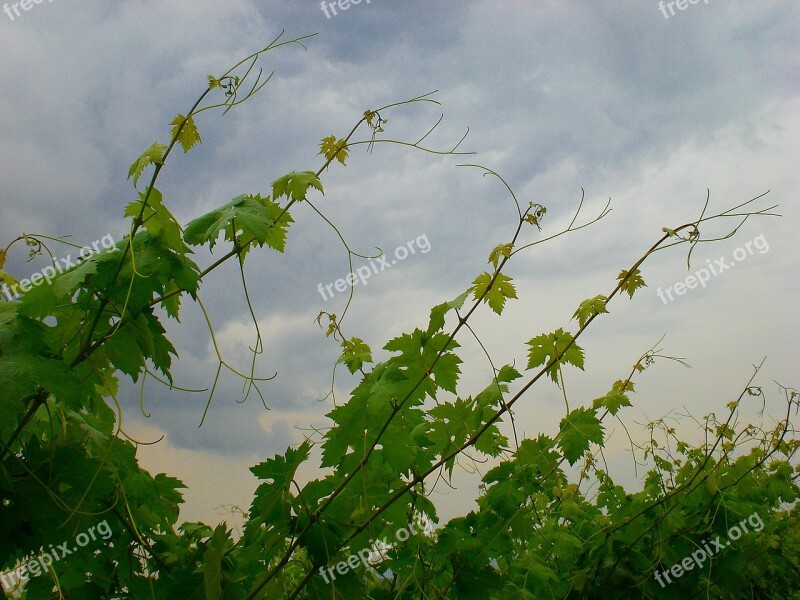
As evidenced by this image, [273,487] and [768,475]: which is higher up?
[273,487]

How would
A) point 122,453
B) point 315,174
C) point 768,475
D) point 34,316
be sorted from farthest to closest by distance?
point 768,475 → point 315,174 → point 122,453 → point 34,316

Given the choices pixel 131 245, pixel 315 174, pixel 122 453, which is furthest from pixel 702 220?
pixel 122 453

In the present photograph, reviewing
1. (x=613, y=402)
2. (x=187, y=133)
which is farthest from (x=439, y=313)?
(x=613, y=402)

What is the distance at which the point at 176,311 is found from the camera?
2113 mm

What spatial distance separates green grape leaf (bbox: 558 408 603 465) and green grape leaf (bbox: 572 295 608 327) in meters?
0.59

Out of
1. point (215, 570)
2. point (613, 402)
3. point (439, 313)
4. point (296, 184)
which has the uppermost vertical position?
point (296, 184)

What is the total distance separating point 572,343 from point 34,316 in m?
1.84

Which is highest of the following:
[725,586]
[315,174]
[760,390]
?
[315,174]

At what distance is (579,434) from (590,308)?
0.71 meters

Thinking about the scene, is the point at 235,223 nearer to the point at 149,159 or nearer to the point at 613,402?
the point at 149,159

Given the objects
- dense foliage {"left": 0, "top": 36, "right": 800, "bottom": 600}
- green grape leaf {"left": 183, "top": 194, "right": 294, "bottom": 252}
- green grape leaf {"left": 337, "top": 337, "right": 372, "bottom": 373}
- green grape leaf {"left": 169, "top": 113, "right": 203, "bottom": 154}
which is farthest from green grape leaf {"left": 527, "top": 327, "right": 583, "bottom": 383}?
green grape leaf {"left": 169, "top": 113, "right": 203, "bottom": 154}

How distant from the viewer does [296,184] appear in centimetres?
231

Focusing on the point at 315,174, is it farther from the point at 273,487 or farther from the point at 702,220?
the point at 702,220

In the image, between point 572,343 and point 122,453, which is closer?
point 122,453
